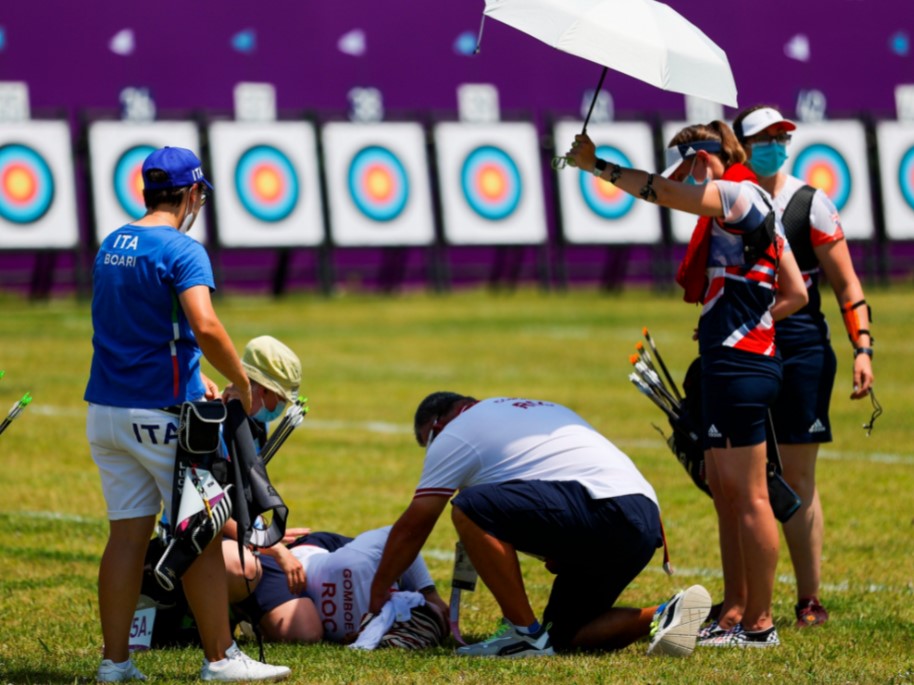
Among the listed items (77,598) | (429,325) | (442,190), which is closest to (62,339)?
(429,325)

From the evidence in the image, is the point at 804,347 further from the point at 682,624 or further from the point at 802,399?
the point at 682,624

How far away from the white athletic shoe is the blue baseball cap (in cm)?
185

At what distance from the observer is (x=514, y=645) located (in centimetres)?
469

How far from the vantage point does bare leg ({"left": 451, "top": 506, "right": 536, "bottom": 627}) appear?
15.2 feet

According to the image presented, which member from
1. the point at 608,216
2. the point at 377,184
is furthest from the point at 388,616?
the point at 608,216

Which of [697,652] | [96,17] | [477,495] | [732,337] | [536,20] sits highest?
[96,17]

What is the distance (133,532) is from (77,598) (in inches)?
62.0

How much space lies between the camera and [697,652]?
4.76 metres

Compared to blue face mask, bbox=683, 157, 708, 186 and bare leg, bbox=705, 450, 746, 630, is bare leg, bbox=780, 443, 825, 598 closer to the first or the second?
bare leg, bbox=705, 450, 746, 630

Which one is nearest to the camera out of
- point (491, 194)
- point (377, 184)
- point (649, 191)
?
point (649, 191)

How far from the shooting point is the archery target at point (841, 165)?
21.2 m

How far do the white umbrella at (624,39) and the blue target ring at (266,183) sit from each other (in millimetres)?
14126

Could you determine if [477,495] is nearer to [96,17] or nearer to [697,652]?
[697,652]

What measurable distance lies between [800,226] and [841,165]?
16.7m
